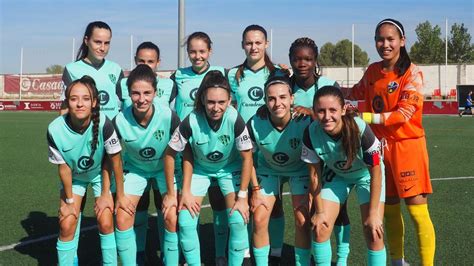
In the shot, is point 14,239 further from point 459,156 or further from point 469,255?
point 459,156

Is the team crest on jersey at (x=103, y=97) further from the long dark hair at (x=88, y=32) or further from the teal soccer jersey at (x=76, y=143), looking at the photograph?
the teal soccer jersey at (x=76, y=143)

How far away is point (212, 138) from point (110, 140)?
2.55 feet

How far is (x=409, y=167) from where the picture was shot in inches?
163

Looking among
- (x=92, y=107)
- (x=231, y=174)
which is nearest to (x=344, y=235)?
(x=231, y=174)

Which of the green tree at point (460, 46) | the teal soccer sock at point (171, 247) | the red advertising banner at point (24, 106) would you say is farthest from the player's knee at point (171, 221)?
the green tree at point (460, 46)

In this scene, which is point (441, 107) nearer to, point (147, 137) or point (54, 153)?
point (147, 137)

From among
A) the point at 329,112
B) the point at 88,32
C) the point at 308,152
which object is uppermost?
the point at 88,32

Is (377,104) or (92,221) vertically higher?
(377,104)

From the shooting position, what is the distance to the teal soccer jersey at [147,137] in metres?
4.33

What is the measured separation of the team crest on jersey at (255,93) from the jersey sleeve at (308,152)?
0.94 metres

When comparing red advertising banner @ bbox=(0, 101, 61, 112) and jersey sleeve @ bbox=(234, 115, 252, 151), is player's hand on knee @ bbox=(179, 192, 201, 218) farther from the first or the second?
red advertising banner @ bbox=(0, 101, 61, 112)

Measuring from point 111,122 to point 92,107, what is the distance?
0.75 ft

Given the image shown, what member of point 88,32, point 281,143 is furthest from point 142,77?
point 281,143

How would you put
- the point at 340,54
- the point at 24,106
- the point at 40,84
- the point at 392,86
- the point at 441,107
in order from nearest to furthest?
the point at 392,86, the point at 441,107, the point at 24,106, the point at 40,84, the point at 340,54
